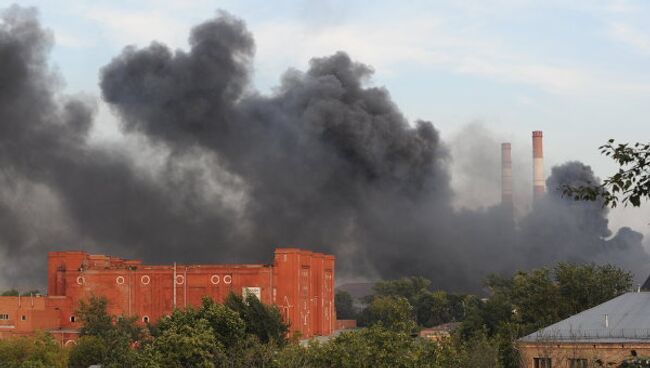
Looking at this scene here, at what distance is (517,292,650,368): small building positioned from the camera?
43438 mm

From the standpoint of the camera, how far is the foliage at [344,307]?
177 m

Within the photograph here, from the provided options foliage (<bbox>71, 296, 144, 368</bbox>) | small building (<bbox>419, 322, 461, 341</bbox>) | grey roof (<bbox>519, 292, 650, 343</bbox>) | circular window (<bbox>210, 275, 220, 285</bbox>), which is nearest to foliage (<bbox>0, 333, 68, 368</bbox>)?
foliage (<bbox>71, 296, 144, 368</bbox>)

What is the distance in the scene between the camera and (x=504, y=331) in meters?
64.9

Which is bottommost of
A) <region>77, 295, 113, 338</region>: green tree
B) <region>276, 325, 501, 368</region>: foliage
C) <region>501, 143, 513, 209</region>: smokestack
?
<region>276, 325, 501, 368</region>: foliage

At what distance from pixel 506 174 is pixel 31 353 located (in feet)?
340

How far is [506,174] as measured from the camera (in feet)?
531

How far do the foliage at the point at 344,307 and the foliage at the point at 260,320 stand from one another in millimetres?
108325

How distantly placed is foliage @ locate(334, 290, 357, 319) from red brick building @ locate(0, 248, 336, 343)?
74.1 meters

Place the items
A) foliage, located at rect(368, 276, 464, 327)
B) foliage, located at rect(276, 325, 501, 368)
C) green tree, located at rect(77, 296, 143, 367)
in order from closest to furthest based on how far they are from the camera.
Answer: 1. foliage, located at rect(276, 325, 501, 368)
2. green tree, located at rect(77, 296, 143, 367)
3. foliage, located at rect(368, 276, 464, 327)

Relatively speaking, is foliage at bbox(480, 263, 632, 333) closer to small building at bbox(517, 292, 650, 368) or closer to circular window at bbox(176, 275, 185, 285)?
small building at bbox(517, 292, 650, 368)

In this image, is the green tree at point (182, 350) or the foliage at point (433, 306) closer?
the green tree at point (182, 350)

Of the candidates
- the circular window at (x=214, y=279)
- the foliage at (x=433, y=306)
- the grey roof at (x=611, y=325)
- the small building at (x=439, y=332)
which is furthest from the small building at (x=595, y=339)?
the foliage at (x=433, y=306)

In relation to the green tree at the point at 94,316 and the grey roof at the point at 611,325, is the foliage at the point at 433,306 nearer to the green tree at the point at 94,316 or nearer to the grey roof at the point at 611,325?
the green tree at the point at 94,316

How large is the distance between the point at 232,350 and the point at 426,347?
1028 cm
